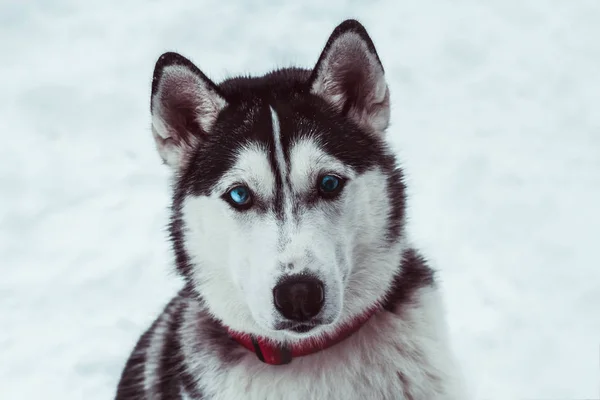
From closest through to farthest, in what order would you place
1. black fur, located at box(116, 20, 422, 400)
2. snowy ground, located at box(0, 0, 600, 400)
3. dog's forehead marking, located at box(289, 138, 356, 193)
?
dog's forehead marking, located at box(289, 138, 356, 193) < black fur, located at box(116, 20, 422, 400) < snowy ground, located at box(0, 0, 600, 400)

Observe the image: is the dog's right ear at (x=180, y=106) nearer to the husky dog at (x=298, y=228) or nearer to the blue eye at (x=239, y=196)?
the husky dog at (x=298, y=228)

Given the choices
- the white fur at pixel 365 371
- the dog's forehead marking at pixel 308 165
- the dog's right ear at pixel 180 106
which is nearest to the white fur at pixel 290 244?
the dog's forehead marking at pixel 308 165

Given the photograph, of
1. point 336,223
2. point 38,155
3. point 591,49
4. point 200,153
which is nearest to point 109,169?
point 38,155

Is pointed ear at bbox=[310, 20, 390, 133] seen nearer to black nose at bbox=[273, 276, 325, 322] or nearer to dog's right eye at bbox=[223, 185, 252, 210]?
dog's right eye at bbox=[223, 185, 252, 210]

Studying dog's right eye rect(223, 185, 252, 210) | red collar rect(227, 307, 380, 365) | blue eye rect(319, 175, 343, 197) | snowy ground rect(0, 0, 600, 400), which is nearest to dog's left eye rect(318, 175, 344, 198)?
blue eye rect(319, 175, 343, 197)

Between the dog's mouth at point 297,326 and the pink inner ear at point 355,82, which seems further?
the pink inner ear at point 355,82

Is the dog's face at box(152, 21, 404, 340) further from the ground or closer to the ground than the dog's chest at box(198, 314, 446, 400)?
further from the ground
